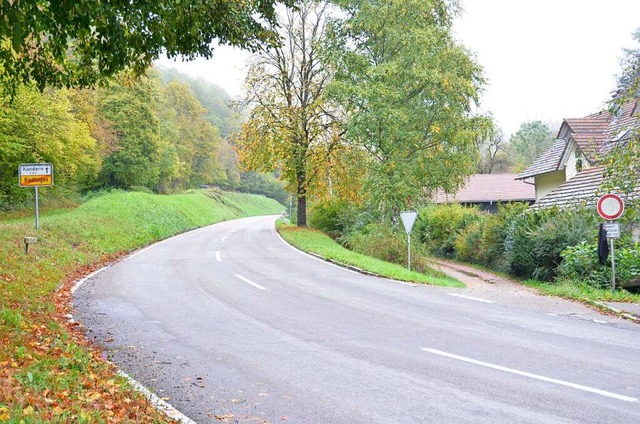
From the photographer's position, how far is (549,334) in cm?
873

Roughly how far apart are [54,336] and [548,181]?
29006 millimetres

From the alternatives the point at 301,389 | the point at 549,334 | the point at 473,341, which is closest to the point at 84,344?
the point at 301,389

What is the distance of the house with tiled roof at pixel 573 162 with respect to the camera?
23031 mm

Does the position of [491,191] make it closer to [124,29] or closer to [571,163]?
[571,163]

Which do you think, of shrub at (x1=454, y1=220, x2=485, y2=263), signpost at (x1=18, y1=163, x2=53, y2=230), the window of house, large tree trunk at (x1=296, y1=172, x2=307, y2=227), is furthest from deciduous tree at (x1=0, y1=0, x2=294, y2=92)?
the window of house

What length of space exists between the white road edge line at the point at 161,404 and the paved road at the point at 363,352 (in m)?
0.19

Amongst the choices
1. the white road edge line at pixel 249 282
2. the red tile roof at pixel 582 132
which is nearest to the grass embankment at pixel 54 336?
the white road edge line at pixel 249 282

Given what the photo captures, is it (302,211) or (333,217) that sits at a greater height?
(302,211)

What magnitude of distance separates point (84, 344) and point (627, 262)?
14458 millimetres

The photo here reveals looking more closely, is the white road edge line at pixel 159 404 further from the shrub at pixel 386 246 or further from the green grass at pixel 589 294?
the shrub at pixel 386 246

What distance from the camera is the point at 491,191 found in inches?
1966

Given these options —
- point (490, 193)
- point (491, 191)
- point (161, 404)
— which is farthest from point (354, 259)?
point (491, 191)

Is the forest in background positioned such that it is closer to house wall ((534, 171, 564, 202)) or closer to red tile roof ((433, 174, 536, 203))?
house wall ((534, 171, 564, 202))

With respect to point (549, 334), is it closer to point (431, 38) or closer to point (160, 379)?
point (160, 379)
